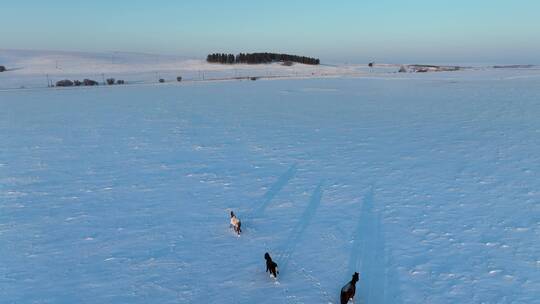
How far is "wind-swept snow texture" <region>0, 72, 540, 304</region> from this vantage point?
21.7 ft

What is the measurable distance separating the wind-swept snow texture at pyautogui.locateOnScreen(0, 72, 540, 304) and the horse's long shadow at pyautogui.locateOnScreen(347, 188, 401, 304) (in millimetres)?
33

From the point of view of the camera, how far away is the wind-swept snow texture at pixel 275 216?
6.62 m

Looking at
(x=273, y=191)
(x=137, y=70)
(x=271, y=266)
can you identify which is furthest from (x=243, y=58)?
(x=271, y=266)

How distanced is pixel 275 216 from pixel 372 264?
9.28 ft

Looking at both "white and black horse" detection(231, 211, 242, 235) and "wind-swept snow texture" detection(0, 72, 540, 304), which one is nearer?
"wind-swept snow texture" detection(0, 72, 540, 304)

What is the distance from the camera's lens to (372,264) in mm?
7168

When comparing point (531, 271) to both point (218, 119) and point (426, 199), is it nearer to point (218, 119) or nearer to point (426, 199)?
point (426, 199)

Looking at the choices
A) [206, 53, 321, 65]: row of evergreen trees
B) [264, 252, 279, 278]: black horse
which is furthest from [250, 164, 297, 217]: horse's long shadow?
[206, 53, 321, 65]: row of evergreen trees

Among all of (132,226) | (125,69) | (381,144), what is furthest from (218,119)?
(125,69)

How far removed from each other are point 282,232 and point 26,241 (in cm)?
534

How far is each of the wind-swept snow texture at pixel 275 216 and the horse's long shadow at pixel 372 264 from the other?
0.03 m

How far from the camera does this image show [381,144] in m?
16.3

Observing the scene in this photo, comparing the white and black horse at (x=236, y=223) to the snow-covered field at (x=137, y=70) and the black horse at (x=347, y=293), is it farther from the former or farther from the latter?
the snow-covered field at (x=137, y=70)

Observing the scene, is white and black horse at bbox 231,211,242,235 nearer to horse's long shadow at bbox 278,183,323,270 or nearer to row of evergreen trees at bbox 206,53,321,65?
horse's long shadow at bbox 278,183,323,270
